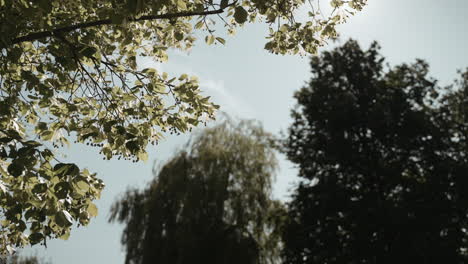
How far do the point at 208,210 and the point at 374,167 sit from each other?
7159 millimetres

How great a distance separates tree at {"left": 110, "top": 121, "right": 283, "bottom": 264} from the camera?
14.2 meters

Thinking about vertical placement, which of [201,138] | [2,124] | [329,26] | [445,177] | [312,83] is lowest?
[2,124]

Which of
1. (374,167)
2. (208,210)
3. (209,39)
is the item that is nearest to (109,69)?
(209,39)

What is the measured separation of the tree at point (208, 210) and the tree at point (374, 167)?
1.49 metres

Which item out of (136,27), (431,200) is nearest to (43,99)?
(136,27)

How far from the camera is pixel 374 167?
1579 cm

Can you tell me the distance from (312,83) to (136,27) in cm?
1485

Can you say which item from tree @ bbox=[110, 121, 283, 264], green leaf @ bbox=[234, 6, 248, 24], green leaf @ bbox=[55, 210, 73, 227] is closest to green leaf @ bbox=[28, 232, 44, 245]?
green leaf @ bbox=[55, 210, 73, 227]

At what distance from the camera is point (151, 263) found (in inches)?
562

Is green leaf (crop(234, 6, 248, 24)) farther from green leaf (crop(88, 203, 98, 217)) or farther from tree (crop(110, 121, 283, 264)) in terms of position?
tree (crop(110, 121, 283, 264))

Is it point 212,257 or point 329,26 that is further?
point 212,257

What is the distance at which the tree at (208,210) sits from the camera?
14.2m

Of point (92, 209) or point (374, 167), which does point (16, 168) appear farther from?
point (374, 167)

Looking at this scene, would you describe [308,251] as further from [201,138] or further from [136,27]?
[136,27]
